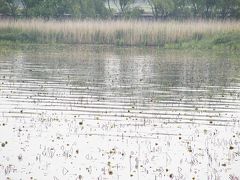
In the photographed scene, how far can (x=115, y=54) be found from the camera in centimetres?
3900

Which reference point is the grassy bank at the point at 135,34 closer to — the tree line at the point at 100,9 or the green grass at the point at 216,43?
the green grass at the point at 216,43

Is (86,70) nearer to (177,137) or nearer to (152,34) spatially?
(177,137)

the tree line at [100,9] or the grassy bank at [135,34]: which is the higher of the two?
the tree line at [100,9]

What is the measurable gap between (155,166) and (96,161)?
1.20 meters

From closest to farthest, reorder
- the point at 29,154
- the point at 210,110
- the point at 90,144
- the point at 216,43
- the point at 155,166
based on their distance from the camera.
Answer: the point at 155,166
the point at 29,154
the point at 90,144
the point at 210,110
the point at 216,43

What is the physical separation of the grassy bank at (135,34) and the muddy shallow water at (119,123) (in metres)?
16.4

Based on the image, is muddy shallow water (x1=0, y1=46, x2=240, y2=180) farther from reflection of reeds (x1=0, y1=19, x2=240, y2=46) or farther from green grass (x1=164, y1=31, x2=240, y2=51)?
reflection of reeds (x1=0, y1=19, x2=240, y2=46)

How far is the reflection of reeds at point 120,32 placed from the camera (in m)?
46.3

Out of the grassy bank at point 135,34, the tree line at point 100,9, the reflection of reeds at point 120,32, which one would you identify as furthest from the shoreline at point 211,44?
the tree line at point 100,9

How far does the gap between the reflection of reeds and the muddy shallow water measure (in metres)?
17.0

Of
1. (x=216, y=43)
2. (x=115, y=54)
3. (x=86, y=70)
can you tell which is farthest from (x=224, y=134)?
(x=216, y=43)

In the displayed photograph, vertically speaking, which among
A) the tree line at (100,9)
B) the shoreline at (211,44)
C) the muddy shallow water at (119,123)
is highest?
the tree line at (100,9)

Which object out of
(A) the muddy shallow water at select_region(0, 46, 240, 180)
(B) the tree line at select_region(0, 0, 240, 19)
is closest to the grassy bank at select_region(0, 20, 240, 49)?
(B) the tree line at select_region(0, 0, 240, 19)

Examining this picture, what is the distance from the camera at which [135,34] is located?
4706cm
